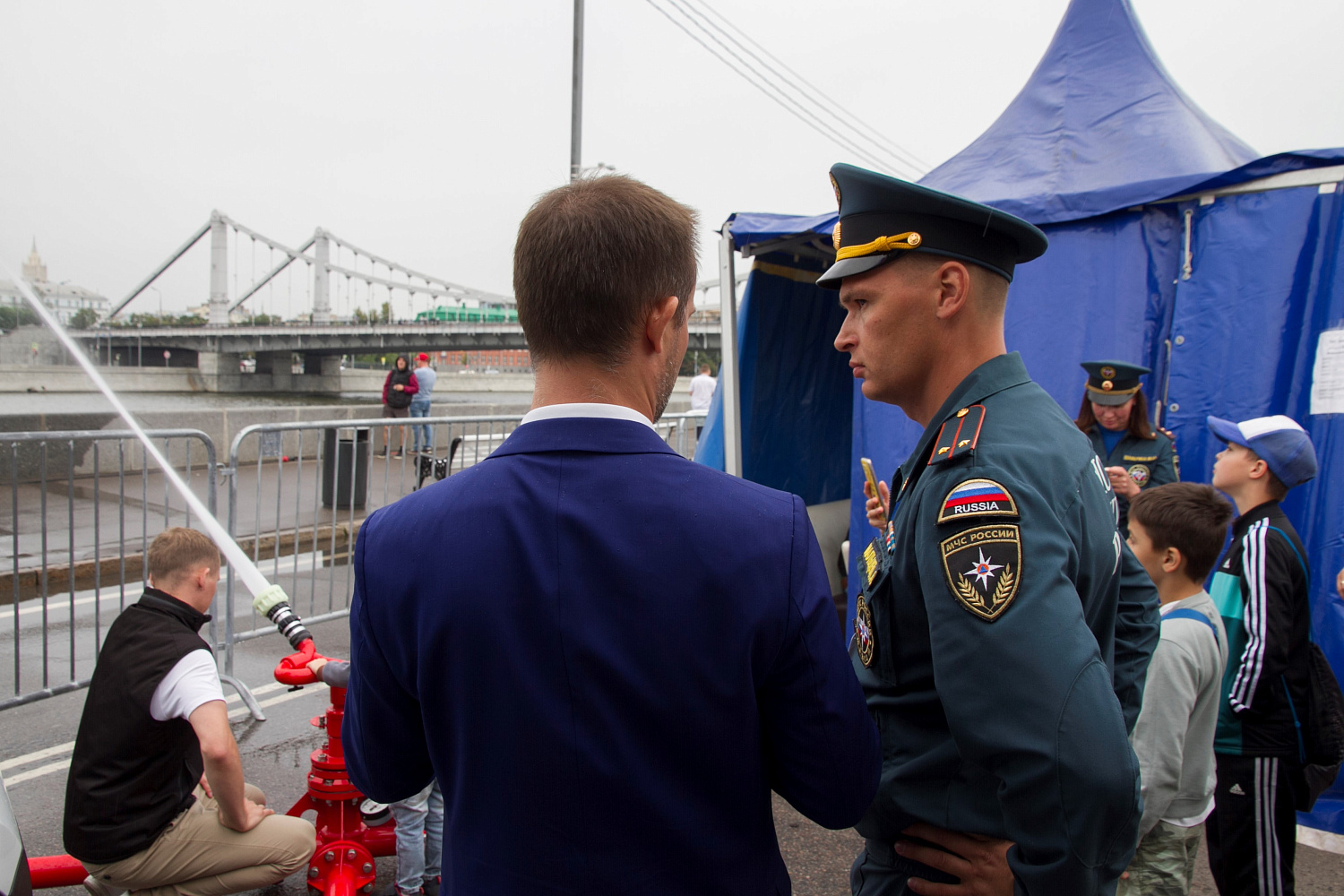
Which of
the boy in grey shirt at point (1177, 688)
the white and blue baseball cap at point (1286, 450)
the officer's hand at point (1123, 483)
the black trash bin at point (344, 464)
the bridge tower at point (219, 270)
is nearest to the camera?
the boy in grey shirt at point (1177, 688)

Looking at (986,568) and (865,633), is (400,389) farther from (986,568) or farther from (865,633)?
(986,568)

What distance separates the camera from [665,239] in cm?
109

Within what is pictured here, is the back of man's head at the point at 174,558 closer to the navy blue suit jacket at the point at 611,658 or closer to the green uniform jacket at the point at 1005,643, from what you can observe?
the navy blue suit jacket at the point at 611,658

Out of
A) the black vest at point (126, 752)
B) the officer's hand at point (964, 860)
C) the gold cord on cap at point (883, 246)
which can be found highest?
the gold cord on cap at point (883, 246)

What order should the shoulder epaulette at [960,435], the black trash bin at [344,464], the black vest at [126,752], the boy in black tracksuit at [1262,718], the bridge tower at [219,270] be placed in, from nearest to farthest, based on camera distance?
the shoulder epaulette at [960,435]
the black vest at [126,752]
the boy in black tracksuit at [1262,718]
the black trash bin at [344,464]
the bridge tower at [219,270]

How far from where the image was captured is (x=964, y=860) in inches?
48.8

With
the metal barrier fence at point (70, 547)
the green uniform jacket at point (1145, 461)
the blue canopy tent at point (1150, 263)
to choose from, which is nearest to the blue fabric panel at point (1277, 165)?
the blue canopy tent at point (1150, 263)

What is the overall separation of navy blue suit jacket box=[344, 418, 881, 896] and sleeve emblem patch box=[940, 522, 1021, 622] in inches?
7.6

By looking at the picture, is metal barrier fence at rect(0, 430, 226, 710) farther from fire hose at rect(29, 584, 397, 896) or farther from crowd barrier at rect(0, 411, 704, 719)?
fire hose at rect(29, 584, 397, 896)

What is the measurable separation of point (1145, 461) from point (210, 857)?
13.2ft

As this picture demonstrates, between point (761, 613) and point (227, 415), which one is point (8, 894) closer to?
point (761, 613)

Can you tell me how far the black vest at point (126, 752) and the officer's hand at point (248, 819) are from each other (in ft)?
0.54

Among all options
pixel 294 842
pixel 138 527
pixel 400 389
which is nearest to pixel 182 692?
pixel 294 842

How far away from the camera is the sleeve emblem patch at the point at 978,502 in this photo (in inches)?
44.3
